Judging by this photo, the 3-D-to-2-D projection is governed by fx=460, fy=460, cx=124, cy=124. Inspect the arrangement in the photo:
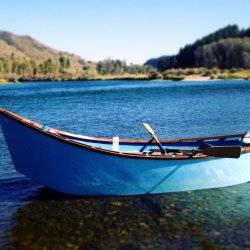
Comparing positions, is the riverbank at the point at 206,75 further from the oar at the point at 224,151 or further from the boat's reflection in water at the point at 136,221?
the boat's reflection in water at the point at 136,221

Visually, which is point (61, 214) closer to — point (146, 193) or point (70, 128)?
point (146, 193)

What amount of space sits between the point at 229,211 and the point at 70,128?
80.2 feet

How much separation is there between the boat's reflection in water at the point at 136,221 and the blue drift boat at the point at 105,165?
1.60 feet

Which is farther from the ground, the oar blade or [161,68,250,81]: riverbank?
the oar blade

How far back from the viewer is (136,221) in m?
14.3

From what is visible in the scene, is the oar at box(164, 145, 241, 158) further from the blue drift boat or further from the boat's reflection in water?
the boat's reflection in water

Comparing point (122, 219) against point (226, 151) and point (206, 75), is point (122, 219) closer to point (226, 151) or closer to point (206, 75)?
point (226, 151)

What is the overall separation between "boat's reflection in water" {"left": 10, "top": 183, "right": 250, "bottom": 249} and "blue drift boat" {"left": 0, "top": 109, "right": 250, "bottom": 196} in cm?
49

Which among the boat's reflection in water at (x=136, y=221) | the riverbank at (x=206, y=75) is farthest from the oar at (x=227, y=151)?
the riverbank at (x=206, y=75)

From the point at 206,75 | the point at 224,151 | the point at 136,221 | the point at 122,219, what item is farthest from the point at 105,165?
the point at 206,75

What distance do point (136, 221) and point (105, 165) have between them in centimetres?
217

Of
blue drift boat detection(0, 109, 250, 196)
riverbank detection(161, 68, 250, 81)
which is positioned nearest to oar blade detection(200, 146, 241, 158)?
blue drift boat detection(0, 109, 250, 196)

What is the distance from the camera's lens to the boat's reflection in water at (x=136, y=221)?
1274 centimetres

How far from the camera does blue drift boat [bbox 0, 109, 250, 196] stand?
49.5 ft
